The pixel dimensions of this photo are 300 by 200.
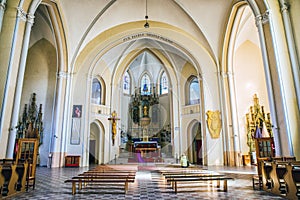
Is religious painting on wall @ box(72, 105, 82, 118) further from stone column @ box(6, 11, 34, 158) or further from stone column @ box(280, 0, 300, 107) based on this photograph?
stone column @ box(280, 0, 300, 107)

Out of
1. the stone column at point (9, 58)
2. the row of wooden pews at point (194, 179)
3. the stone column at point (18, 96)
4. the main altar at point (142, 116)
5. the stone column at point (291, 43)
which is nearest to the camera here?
the row of wooden pews at point (194, 179)

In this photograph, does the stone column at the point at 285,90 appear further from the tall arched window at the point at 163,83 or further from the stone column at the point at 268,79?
the tall arched window at the point at 163,83

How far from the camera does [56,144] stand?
1264 centimetres

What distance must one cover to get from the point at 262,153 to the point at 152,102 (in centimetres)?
1319

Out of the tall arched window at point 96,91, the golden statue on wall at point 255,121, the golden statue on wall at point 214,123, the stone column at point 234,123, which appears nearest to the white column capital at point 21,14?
the tall arched window at point 96,91

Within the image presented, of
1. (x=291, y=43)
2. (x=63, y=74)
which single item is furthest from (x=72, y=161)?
(x=291, y=43)

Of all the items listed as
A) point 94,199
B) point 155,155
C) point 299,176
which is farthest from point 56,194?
point 155,155

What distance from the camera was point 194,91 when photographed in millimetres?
18203

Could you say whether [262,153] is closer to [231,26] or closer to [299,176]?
[299,176]

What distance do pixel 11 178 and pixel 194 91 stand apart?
15.2 metres

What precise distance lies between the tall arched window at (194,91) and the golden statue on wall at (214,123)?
3745 mm

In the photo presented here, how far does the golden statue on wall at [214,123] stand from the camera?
13.6 metres

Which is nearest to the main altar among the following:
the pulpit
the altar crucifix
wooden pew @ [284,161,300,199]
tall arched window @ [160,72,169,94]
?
tall arched window @ [160,72,169,94]

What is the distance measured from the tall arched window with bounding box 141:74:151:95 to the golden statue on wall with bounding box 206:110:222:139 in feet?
27.2
